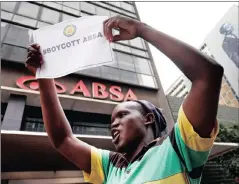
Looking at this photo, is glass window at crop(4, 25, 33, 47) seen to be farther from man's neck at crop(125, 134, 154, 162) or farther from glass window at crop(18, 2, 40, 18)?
man's neck at crop(125, 134, 154, 162)

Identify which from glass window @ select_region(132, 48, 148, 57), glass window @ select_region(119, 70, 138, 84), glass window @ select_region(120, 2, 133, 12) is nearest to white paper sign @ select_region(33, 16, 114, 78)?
glass window @ select_region(119, 70, 138, 84)

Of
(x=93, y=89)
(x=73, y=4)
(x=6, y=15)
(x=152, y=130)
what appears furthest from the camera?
(x=73, y=4)

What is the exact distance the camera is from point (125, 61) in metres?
12.0

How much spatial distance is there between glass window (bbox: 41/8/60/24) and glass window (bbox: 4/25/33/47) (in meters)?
1.82

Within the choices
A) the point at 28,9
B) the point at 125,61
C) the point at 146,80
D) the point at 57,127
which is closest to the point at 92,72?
the point at 125,61

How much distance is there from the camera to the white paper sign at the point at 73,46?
4.31 ft

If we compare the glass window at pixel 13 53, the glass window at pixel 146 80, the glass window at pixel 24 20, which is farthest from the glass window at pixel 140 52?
the glass window at pixel 13 53

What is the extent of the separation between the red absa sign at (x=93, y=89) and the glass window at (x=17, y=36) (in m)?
2.06

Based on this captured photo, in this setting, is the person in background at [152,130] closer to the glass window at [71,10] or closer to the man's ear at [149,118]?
the man's ear at [149,118]

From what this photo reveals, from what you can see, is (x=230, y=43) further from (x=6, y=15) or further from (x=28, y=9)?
(x=6, y=15)

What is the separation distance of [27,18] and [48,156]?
7651mm

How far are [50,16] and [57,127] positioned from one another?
38.2 feet

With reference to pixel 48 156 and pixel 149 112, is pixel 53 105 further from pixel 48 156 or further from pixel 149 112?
pixel 48 156

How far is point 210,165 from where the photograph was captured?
33.7 ft
